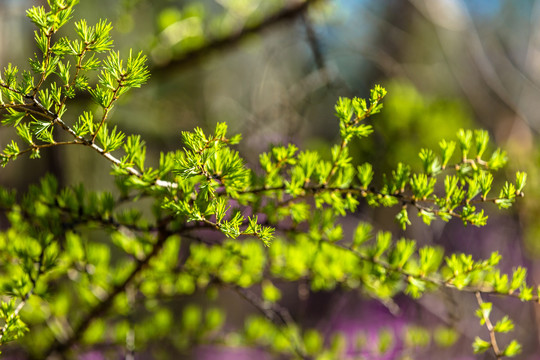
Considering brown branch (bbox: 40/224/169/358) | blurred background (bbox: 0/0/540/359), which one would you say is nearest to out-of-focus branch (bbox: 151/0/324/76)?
blurred background (bbox: 0/0/540/359)

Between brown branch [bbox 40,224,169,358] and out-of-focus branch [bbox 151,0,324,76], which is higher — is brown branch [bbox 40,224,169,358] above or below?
below

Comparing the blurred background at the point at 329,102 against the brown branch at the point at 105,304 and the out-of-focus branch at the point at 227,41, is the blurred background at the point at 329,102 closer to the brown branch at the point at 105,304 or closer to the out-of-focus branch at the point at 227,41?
the out-of-focus branch at the point at 227,41

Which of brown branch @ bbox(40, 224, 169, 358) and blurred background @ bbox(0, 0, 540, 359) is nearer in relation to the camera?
brown branch @ bbox(40, 224, 169, 358)

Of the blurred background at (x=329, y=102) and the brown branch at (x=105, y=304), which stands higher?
the blurred background at (x=329, y=102)

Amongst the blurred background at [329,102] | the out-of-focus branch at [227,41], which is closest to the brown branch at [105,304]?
the blurred background at [329,102]

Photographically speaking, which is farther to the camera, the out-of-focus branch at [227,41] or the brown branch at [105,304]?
the out-of-focus branch at [227,41]

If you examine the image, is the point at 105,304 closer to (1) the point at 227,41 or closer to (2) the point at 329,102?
(1) the point at 227,41

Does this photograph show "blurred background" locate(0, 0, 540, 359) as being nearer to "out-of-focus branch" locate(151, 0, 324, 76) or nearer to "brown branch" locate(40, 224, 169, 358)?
"out-of-focus branch" locate(151, 0, 324, 76)

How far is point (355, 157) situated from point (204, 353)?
2357 mm

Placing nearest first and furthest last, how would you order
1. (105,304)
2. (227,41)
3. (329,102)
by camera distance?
(105,304)
(227,41)
(329,102)

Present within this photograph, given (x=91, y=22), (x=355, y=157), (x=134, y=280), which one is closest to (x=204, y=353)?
(x=91, y=22)

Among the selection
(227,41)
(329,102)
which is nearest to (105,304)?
(227,41)

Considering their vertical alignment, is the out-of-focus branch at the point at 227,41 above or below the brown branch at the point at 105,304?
above

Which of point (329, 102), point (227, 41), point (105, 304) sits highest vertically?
point (329, 102)
